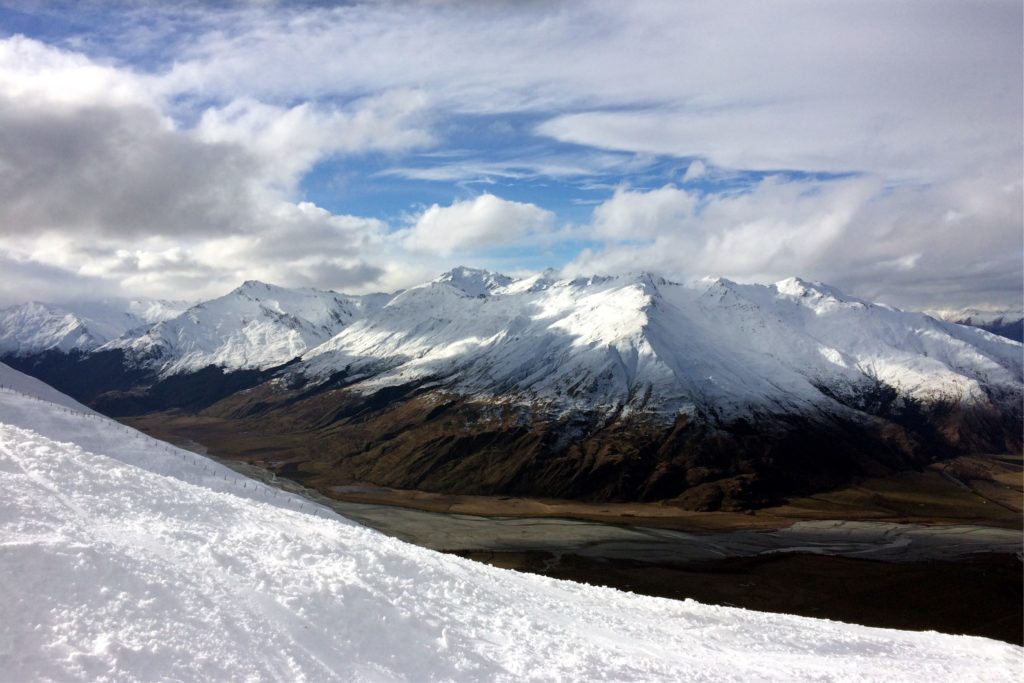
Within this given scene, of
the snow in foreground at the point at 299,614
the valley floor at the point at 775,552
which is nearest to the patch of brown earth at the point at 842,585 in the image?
the valley floor at the point at 775,552

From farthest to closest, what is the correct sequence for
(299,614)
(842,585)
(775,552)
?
(775,552) → (842,585) → (299,614)

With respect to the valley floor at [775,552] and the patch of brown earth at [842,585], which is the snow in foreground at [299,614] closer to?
the patch of brown earth at [842,585]

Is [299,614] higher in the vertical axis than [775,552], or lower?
higher

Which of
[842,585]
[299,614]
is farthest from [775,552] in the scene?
[299,614]

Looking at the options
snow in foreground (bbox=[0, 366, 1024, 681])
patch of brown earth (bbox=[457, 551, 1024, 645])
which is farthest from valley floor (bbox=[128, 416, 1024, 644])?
snow in foreground (bbox=[0, 366, 1024, 681])

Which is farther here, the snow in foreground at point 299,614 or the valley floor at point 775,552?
the valley floor at point 775,552

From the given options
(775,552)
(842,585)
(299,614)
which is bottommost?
(775,552)

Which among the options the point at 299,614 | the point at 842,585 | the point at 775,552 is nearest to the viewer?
the point at 299,614

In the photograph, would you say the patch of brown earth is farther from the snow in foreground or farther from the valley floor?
the snow in foreground

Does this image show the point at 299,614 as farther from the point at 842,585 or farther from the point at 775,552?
the point at 775,552

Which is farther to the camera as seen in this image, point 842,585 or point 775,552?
point 775,552
